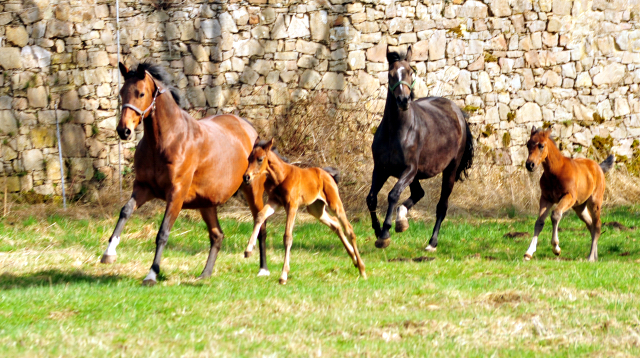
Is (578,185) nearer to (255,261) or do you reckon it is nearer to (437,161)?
(437,161)

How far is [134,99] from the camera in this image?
7656 millimetres

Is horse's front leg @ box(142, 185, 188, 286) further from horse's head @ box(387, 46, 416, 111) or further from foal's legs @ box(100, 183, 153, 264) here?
horse's head @ box(387, 46, 416, 111)

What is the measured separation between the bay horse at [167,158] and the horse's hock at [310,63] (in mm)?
6188

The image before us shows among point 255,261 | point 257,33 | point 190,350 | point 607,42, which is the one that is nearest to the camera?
point 190,350

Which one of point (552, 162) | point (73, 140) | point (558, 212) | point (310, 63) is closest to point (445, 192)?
point (552, 162)

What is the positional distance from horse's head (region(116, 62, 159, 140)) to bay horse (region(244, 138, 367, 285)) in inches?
45.2

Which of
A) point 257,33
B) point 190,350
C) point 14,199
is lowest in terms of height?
point 14,199

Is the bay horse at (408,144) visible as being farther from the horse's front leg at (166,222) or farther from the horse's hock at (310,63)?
the horse's hock at (310,63)

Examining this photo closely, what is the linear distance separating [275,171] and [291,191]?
0.25 m

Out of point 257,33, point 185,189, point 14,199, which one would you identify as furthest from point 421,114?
point 14,199

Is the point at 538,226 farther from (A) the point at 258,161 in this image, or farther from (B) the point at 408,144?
(A) the point at 258,161

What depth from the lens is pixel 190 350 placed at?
17.0 ft

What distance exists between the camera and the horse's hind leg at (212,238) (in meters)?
8.72

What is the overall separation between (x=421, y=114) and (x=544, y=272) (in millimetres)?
3266
